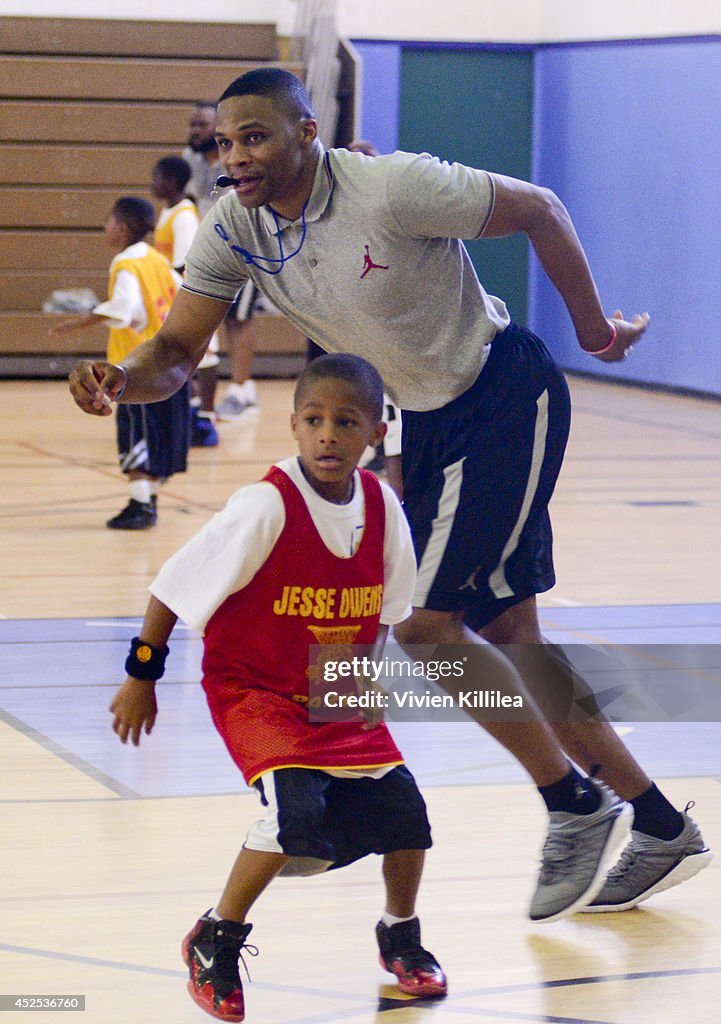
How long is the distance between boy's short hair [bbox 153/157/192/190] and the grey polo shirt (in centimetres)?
545

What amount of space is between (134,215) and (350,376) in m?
4.58

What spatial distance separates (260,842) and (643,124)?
10289 mm

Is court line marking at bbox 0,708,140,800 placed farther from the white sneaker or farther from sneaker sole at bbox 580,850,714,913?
the white sneaker

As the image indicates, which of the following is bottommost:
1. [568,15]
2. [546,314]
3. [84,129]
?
[546,314]

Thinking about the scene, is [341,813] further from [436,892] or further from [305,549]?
[436,892]

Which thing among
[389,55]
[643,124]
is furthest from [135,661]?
[389,55]

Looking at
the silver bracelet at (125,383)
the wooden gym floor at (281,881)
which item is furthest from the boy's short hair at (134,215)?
the silver bracelet at (125,383)

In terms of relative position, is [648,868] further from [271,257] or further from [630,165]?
[630,165]

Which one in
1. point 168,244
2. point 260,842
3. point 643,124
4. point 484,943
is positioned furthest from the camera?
point 643,124

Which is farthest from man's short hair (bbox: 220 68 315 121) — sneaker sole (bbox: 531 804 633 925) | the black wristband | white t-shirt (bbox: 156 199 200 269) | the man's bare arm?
white t-shirt (bbox: 156 199 200 269)

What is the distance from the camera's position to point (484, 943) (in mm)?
2721

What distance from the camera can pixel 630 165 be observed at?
40.0 ft

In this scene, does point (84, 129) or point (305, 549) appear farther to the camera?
point (84, 129)

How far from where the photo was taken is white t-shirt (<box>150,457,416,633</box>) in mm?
2412
